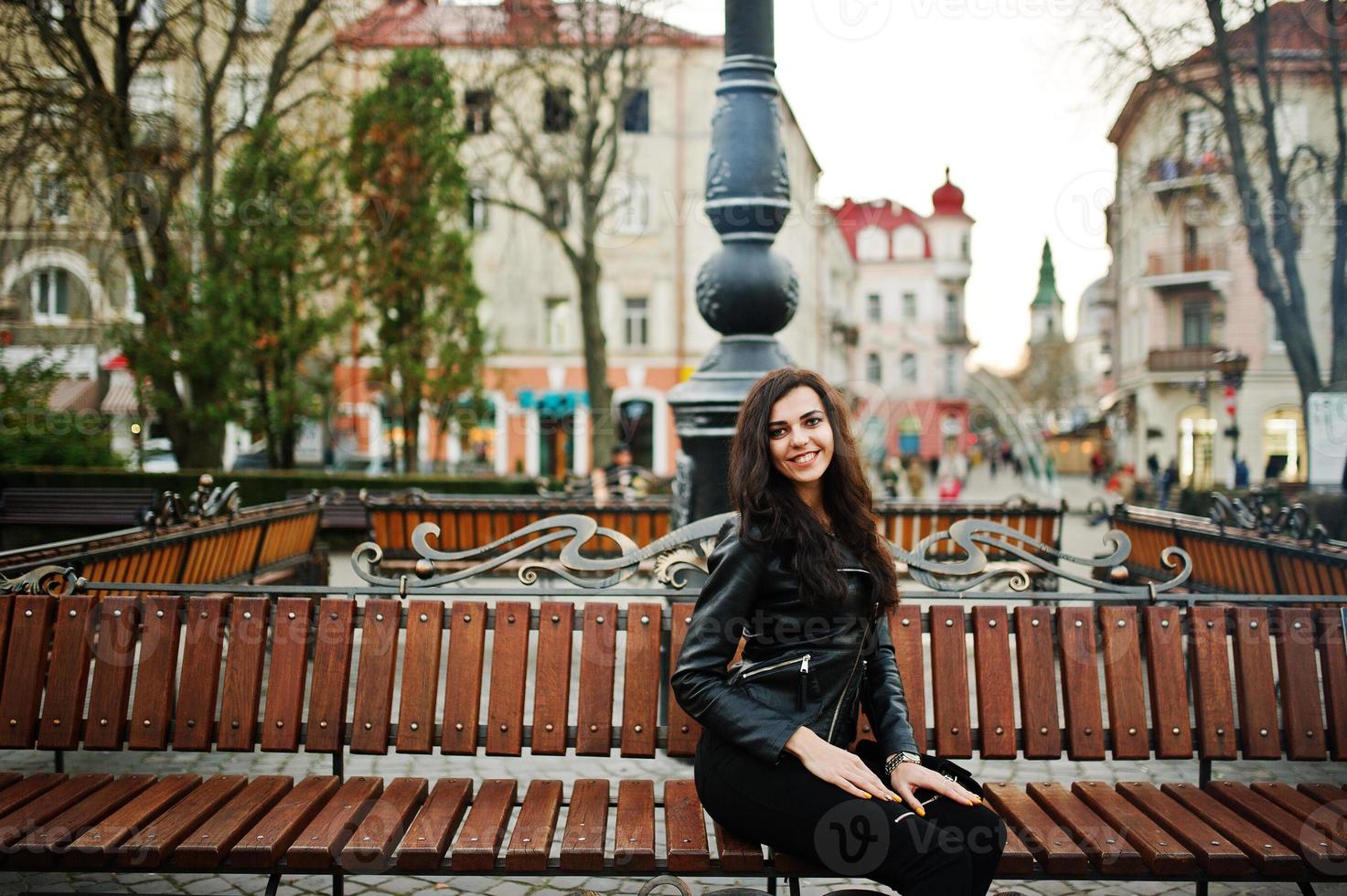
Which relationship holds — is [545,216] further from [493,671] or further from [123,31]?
[493,671]

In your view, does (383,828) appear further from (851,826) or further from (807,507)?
(807,507)

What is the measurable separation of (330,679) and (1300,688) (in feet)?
Answer: 10.7

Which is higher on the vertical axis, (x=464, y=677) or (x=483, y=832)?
(x=464, y=677)

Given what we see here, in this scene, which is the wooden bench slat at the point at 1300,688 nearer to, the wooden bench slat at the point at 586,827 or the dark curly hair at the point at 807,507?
the dark curly hair at the point at 807,507

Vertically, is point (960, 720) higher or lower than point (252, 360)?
lower

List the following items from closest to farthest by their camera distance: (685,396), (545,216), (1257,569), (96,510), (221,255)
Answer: (685,396) < (1257,569) < (96,510) < (221,255) < (545,216)

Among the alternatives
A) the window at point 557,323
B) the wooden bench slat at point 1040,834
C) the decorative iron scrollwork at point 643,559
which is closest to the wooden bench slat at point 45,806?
the decorative iron scrollwork at point 643,559

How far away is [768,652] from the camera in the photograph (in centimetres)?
306

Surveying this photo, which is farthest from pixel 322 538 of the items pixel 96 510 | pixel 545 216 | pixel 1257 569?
pixel 545 216

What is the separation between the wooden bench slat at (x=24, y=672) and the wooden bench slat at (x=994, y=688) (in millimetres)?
2959

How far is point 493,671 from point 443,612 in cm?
28

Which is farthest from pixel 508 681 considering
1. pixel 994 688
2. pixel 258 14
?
pixel 258 14

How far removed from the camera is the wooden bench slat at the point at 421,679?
365cm

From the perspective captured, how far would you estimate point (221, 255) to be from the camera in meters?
18.0
